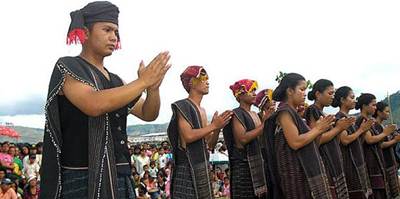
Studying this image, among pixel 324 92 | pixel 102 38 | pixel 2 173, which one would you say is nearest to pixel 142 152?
pixel 2 173

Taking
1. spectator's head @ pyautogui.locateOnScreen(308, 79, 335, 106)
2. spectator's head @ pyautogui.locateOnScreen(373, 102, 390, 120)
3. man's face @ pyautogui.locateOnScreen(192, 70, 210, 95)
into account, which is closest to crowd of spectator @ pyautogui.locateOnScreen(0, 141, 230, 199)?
man's face @ pyautogui.locateOnScreen(192, 70, 210, 95)

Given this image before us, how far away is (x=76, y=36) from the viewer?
9.36 ft

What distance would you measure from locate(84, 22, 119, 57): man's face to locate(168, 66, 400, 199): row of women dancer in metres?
2.25

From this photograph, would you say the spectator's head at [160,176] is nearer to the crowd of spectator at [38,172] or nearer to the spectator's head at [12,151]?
the crowd of spectator at [38,172]

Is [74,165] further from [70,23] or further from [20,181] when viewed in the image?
[20,181]

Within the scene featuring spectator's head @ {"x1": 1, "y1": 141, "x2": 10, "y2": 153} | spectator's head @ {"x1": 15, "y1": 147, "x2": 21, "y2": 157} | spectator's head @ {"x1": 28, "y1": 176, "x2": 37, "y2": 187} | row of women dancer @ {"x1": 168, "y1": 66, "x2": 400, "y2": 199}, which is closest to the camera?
row of women dancer @ {"x1": 168, "y1": 66, "x2": 400, "y2": 199}

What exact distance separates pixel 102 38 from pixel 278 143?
2664 millimetres

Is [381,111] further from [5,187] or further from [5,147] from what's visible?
[5,147]

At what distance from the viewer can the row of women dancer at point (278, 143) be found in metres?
4.89

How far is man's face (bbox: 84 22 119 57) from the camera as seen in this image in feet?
9.53

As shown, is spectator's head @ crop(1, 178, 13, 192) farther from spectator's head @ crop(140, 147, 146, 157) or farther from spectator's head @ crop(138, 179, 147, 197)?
spectator's head @ crop(140, 147, 146, 157)

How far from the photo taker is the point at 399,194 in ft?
26.1

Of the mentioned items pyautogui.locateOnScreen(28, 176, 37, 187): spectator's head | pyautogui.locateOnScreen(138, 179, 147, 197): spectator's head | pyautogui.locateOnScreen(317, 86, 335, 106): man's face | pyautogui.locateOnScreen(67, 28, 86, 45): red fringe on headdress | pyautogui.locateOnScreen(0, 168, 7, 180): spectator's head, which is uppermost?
pyautogui.locateOnScreen(317, 86, 335, 106): man's face

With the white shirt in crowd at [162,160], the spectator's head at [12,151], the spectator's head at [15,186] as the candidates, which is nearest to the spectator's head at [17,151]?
the spectator's head at [12,151]
